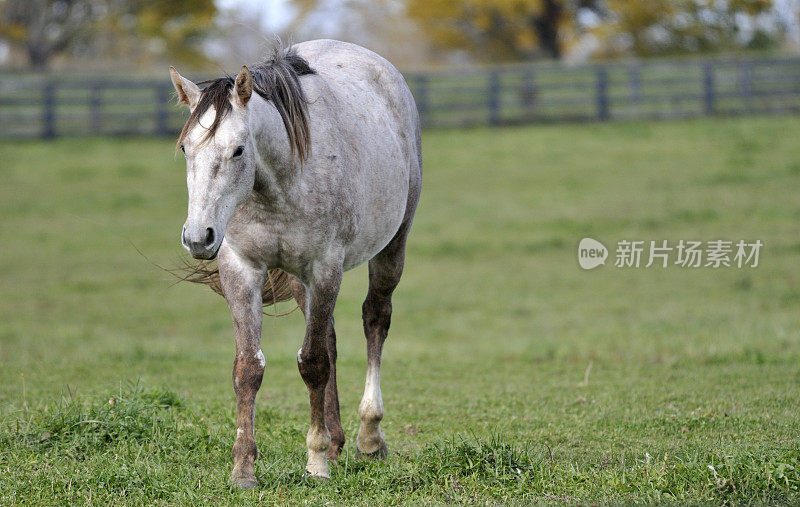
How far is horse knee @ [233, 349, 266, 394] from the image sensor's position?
4.16 m

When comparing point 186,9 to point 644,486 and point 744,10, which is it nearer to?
point 744,10

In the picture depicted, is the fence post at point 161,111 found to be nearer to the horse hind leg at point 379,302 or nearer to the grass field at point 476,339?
the grass field at point 476,339

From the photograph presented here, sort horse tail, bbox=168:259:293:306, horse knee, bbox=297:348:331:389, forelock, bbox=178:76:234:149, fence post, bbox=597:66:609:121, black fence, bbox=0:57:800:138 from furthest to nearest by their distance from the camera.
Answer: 1. fence post, bbox=597:66:609:121
2. black fence, bbox=0:57:800:138
3. horse tail, bbox=168:259:293:306
4. horse knee, bbox=297:348:331:389
5. forelock, bbox=178:76:234:149

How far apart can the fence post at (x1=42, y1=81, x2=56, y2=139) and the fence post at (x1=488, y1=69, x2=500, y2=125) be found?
35.5 ft

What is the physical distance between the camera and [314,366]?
14.4ft

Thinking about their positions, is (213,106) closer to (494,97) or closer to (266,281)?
(266,281)

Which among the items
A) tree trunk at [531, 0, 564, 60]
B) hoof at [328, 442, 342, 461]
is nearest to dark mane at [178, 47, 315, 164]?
hoof at [328, 442, 342, 461]

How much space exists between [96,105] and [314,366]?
766 inches

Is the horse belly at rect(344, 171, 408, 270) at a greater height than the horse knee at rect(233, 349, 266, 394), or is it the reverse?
the horse belly at rect(344, 171, 408, 270)

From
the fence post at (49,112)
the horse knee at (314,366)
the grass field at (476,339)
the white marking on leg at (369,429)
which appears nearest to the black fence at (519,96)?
the fence post at (49,112)

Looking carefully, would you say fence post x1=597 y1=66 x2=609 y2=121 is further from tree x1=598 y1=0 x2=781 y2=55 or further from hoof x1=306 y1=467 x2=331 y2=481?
hoof x1=306 y1=467 x2=331 y2=481

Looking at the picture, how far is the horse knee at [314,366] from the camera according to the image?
4371 mm

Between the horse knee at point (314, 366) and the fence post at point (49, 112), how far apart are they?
1945cm

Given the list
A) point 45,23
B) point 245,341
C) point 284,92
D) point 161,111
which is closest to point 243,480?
point 245,341
